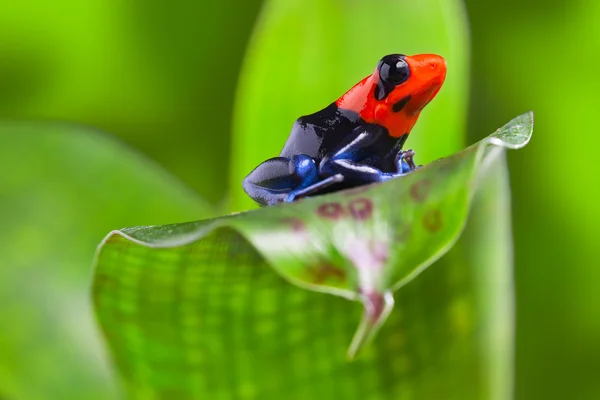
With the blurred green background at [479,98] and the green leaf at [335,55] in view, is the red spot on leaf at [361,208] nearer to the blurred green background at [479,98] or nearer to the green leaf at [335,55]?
the green leaf at [335,55]

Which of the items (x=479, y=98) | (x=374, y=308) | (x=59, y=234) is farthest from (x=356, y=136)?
(x=479, y=98)

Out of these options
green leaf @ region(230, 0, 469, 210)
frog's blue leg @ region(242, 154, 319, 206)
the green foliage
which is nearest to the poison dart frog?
frog's blue leg @ region(242, 154, 319, 206)

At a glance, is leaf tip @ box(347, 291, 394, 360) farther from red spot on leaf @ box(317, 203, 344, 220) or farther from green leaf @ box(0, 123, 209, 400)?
green leaf @ box(0, 123, 209, 400)

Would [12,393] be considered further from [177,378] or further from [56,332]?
[177,378]

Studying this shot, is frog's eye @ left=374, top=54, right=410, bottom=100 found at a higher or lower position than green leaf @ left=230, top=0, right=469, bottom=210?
lower

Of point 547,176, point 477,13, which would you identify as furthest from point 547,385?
point 477,13

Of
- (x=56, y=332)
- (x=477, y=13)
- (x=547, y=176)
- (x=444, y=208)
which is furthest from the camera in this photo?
(x=477, y=13)

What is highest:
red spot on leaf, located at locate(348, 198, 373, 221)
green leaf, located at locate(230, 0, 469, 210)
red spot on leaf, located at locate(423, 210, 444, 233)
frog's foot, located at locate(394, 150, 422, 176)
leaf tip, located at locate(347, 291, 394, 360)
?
green leaf, located at locate(230, 0, 469, 210)
